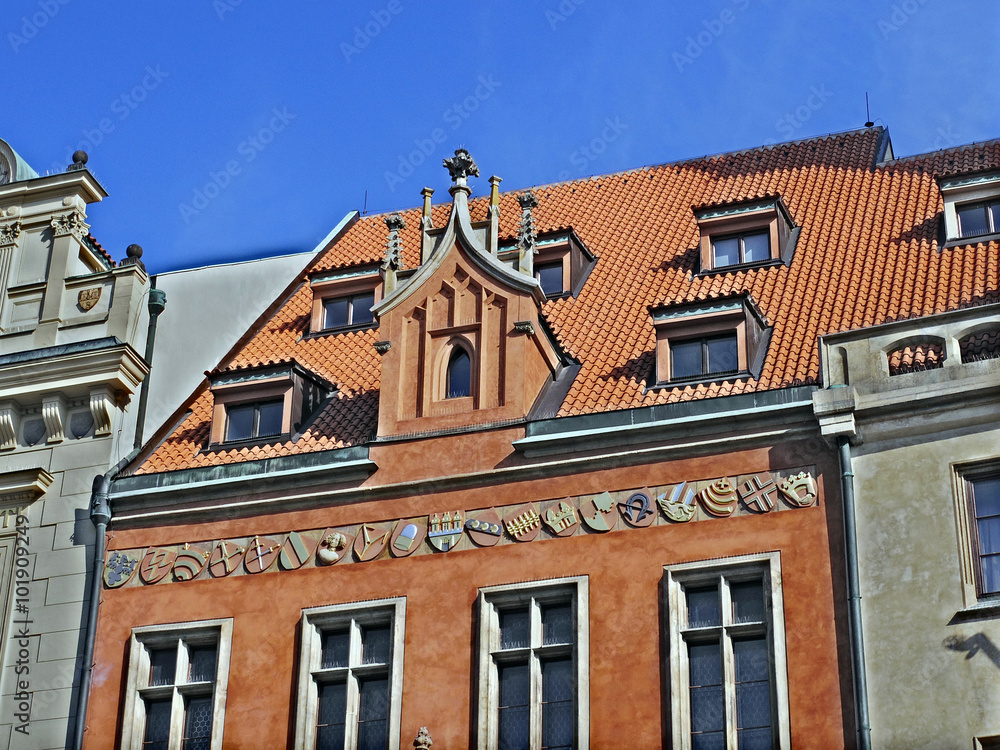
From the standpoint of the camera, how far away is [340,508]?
2562 centimetres

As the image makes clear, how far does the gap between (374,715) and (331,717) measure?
56 cm

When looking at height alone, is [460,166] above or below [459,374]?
above

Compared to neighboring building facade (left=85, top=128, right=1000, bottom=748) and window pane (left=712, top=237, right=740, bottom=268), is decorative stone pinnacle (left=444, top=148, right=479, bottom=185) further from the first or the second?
window pane (left=712, top=237, right=740, bottom=268)

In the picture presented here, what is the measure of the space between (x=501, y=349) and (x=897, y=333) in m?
5.36

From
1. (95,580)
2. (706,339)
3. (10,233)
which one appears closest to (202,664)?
(95,580)

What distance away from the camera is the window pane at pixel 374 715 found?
23875 mm

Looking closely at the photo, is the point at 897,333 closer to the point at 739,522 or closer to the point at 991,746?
the point at 739,522

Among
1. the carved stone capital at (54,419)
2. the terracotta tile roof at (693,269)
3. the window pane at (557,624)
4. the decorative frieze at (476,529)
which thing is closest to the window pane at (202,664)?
the decorative frieze at (476,529)

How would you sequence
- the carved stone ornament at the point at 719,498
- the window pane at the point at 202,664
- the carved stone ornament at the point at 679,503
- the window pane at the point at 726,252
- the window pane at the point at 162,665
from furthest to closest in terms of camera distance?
the window pane at the point at 726,252, the window pane at the point at 162,665, the window pane at the point at 202,664, the carved stone ornament at the point at 679,503, the carved stone ornament at the point at 719,498

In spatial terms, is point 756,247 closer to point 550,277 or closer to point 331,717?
point 550,277

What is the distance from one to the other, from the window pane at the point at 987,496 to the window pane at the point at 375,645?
737cm

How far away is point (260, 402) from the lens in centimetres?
2781

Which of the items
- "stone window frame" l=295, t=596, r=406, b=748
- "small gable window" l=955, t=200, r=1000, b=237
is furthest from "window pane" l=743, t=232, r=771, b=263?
"stone window frame" l=295, t=596, r=406, b=748

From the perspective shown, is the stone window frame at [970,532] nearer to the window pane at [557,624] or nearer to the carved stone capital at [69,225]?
the window pane at [557,624]
